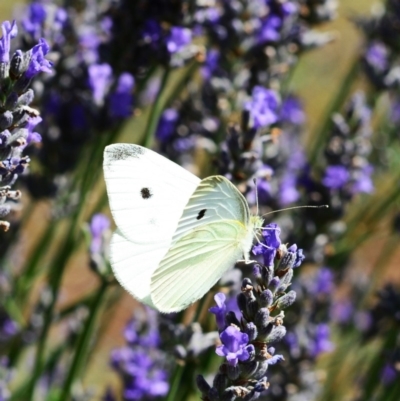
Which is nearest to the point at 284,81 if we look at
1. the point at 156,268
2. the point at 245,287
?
the point at 156,268

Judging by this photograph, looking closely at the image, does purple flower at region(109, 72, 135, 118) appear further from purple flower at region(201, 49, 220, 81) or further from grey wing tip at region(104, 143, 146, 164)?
grey wing tip at region(104, 143, 146, 164)

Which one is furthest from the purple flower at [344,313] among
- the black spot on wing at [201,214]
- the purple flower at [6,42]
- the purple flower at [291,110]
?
the purple flower at [6,42]

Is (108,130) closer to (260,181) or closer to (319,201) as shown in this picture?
(260,181)

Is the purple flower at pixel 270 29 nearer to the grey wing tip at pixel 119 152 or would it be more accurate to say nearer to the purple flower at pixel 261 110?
the purple flower at pixel 261 110

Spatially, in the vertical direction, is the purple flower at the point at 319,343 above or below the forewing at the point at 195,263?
below

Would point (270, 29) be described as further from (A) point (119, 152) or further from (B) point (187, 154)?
(A) point (119, 152)

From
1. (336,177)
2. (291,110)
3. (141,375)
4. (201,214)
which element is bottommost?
(141,375)

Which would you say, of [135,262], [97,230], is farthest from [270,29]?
[135,262]
